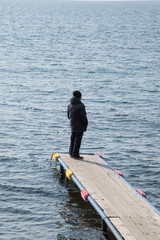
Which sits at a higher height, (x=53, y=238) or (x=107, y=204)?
(x=107, y=204)

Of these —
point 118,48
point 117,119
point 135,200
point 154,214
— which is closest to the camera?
point 154,214

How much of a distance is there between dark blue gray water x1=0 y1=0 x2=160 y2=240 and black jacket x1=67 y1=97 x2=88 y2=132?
82.8 inches

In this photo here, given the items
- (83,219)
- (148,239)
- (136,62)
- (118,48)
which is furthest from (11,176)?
(118,48)

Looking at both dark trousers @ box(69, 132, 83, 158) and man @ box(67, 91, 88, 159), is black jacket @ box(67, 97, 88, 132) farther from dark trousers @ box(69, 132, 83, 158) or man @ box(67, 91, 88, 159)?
dark trousers @ box(69, 132, 83, 158)

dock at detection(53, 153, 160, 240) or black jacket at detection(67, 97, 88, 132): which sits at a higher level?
black jacket at detection(67, 97, 88, 132)

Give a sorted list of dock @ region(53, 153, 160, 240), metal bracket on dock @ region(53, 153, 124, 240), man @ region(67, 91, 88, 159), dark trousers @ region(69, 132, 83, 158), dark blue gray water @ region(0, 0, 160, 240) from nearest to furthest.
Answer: metal bracket on dock @ region(53, 153, 124, 240), dock @ region(53, 153, 160, 240), dark blue gray water @ region(0, 0, 160, 240), man @ region(67, 91, 88, 159), dark trousers @ region(69, 132, 83, 158)

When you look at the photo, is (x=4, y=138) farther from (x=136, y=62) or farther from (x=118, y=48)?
(x=118, y=48)

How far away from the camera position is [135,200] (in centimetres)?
1301

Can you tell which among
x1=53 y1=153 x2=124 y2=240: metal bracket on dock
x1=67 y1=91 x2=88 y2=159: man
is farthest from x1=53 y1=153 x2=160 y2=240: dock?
x1=67 y1=91 x2=88 y2=159: man

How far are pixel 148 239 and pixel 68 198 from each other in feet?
15.0

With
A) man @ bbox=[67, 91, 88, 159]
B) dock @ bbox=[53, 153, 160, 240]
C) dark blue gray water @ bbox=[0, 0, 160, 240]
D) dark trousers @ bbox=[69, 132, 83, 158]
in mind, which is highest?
man @ bbox=[67, 91, 88, 159]

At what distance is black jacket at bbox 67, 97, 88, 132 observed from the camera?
15055 millimetres

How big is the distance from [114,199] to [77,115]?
3.42 metres

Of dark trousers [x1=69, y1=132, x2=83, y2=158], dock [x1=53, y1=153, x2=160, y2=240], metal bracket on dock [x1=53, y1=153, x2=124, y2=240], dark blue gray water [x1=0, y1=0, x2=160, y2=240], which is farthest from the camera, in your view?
dark trousers [x1=69, y1=132, x2=83, y2=158]
